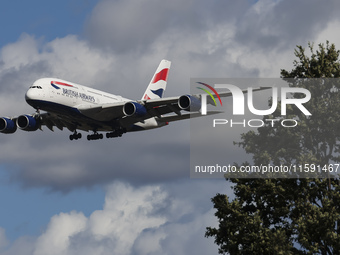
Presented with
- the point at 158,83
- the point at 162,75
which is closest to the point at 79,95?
the point at 158,83

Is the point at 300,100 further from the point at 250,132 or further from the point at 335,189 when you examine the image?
the point at 335,189

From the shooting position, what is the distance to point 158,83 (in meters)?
83.2

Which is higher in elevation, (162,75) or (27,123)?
(162,75)

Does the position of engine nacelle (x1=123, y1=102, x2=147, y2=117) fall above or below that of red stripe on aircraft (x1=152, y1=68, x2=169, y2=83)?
below

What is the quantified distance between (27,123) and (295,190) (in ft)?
119

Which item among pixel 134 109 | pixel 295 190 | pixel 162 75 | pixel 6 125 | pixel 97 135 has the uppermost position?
pixel 162 75

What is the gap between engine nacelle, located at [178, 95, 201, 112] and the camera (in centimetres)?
5806

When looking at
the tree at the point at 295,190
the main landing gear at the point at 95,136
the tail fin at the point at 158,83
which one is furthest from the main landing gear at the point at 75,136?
the tree at the point at 295,190

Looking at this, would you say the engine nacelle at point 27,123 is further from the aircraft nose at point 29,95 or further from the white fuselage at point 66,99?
the aircraft nose at point 29,95

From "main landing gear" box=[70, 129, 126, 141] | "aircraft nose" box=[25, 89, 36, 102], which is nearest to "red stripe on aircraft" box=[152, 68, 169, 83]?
"main landing gear" box=[70, 129, 126, 141]

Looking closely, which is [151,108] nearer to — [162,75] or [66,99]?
[66,99]

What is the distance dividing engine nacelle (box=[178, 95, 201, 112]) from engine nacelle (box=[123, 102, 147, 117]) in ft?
13.3

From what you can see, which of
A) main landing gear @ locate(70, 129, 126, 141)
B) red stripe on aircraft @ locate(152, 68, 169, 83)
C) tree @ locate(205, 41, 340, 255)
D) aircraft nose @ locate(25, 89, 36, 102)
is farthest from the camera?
red stripe on aircraft @ locate(152, 68, 169, 83)

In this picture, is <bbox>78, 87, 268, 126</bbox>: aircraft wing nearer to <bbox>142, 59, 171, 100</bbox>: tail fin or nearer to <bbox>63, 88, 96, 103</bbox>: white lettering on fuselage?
<bbox>63, 88, 96, 103</bbox>: white lettering on fuselage
